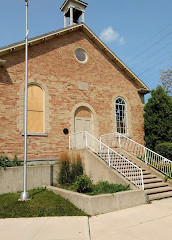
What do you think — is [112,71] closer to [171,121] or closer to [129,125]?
[129,125]

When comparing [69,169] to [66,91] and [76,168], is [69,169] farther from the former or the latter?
[66,91]

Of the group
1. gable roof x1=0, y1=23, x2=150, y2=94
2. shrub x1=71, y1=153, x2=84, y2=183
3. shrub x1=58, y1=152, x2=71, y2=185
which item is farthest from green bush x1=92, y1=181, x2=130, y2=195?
gable roof x1=0, y1=23, x2=150, y2=94

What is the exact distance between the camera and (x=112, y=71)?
16.0m

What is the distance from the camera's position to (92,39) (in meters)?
15.6

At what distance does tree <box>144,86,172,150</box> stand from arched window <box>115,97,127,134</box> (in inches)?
64.8

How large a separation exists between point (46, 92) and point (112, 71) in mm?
5726

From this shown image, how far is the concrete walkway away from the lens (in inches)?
200

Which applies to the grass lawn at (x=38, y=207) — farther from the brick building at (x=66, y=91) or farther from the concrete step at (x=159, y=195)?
the brick building at (x=66, y=91)

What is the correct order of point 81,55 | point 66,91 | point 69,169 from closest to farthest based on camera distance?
point 69,169 < point 66,91 < point 81,55

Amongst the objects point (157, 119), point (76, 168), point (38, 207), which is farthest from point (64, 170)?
point (157, 119)

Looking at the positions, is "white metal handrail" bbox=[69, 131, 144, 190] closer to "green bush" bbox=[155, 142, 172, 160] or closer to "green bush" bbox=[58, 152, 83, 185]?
"green bush" bbox=[58, 152, 83, 185]

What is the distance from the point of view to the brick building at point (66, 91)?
11.6 meters

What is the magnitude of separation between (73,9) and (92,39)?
315cm

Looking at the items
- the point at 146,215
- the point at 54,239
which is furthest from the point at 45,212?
the point at 146,215
